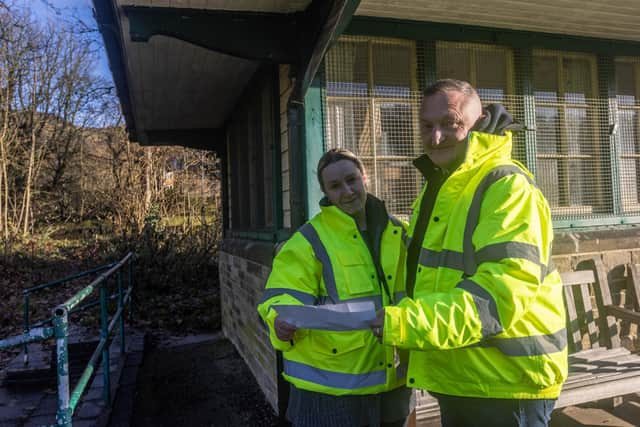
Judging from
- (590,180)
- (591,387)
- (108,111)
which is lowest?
(591,387)

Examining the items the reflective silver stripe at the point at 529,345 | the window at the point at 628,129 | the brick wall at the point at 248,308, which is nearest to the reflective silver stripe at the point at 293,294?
the reflective silver stripe at the point at 529,345

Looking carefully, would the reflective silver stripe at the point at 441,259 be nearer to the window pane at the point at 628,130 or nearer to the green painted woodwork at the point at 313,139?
the green painted woodwork at the point at 313,139

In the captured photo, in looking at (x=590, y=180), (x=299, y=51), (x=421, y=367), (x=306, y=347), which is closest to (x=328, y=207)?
(x=306, y=347)

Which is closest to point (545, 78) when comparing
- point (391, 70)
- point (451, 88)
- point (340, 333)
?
point (391, 70)

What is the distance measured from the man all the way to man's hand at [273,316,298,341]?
437mm

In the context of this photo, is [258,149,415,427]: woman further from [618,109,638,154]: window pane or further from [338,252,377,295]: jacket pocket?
[618,109,638,154]: window pane

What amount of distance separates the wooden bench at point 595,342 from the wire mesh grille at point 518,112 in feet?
1.89

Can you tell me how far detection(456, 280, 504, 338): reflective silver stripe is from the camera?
4.50 feet

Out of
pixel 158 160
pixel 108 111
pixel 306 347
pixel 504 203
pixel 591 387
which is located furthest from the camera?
pixel 108 111

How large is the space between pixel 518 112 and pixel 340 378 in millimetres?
3142

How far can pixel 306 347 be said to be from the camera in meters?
2.06

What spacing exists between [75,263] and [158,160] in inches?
131

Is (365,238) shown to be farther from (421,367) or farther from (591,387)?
(591,387)

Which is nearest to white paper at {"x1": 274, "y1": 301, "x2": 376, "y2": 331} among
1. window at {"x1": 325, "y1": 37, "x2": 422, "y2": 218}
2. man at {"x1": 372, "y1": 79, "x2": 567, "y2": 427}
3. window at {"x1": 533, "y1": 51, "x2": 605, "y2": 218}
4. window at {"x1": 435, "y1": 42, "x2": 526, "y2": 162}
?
man at {"x1": 372, "y1": 79, "x2": 567, "y2": 427}
